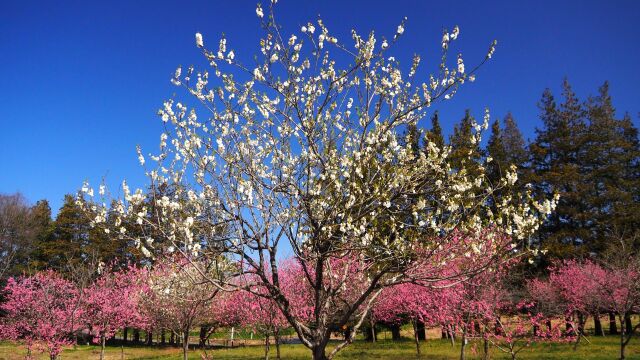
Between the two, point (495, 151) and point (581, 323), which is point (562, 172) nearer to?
point (495, 151)

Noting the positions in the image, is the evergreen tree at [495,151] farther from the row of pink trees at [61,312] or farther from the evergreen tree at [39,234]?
the evergreen tree at [39,234]

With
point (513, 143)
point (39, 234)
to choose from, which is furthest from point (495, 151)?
point (39, 234)

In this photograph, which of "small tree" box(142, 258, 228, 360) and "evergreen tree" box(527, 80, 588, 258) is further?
"evergreen tree" box(527, 80, 588, 258)

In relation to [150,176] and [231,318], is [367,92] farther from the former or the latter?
[231,318]

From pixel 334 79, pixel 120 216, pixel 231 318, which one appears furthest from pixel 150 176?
pixel 231 318

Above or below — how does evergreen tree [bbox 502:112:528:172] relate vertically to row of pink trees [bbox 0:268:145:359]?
above

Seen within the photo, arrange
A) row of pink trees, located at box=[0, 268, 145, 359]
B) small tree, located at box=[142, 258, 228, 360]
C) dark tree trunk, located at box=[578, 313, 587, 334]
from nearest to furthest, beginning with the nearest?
small tree, located at box=[142, 258, 228, 360], row of pink trees, located at box=[0, 268, 145, 359], dark tree trunk, located at box=[578, 313, 587, 334]

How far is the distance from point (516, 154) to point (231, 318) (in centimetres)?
3355

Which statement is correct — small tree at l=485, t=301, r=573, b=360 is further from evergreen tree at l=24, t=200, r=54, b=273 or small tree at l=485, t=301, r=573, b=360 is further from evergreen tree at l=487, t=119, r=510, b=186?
evergreen tree at l=24, t=200, r=54, b=273

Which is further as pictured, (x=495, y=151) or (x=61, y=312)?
(x=495, y=151)

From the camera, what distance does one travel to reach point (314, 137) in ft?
23.8

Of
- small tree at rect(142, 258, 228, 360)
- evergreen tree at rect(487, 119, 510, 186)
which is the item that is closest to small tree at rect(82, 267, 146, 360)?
small tree at rect(142, 258, 228, 360)

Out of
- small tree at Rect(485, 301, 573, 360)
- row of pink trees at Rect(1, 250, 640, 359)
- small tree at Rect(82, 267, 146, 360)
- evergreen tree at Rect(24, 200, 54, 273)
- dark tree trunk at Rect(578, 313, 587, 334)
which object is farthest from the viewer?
evergreen tree at Rect(24, 200, 54, 273)

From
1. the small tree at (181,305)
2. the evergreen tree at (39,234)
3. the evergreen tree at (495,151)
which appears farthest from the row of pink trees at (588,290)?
the evergreen tree at (39,234)
